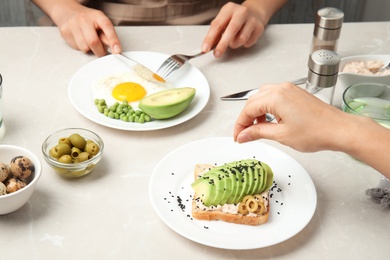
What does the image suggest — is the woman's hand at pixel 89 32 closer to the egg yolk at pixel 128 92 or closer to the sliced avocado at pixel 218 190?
the egg yolk at pixel 128 92

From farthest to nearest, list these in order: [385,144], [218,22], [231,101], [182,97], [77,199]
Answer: [218,22] → [231,101] → [182,97] → [77,199] → [385,144]

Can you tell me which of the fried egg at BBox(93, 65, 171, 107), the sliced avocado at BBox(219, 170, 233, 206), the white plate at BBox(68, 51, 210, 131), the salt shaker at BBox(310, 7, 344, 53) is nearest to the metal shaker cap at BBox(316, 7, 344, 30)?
the salt shaker at BBox(310, 7, 344, 53)

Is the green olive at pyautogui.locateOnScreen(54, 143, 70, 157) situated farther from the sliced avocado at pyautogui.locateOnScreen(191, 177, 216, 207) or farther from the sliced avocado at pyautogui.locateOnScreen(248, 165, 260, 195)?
the sliced avocado at pyautogui.locateOnScreen(248, 165, 260, 195)

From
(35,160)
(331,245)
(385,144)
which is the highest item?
(385,144)

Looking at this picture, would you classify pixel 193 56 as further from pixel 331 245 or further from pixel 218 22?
pixel 331 245

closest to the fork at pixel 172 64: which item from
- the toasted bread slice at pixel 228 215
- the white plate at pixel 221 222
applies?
the white plate at pixel 221 222

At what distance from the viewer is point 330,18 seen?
5.40 feet

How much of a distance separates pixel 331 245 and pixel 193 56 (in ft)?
2.70

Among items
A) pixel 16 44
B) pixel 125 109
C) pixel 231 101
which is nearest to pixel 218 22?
pixel 231 101

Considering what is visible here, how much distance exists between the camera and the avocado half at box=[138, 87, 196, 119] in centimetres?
160

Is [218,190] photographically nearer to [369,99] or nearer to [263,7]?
[369,99]

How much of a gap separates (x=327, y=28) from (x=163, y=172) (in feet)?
2.15

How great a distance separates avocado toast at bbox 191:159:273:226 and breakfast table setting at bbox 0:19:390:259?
0.02 metres

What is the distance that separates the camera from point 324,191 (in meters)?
1.45
